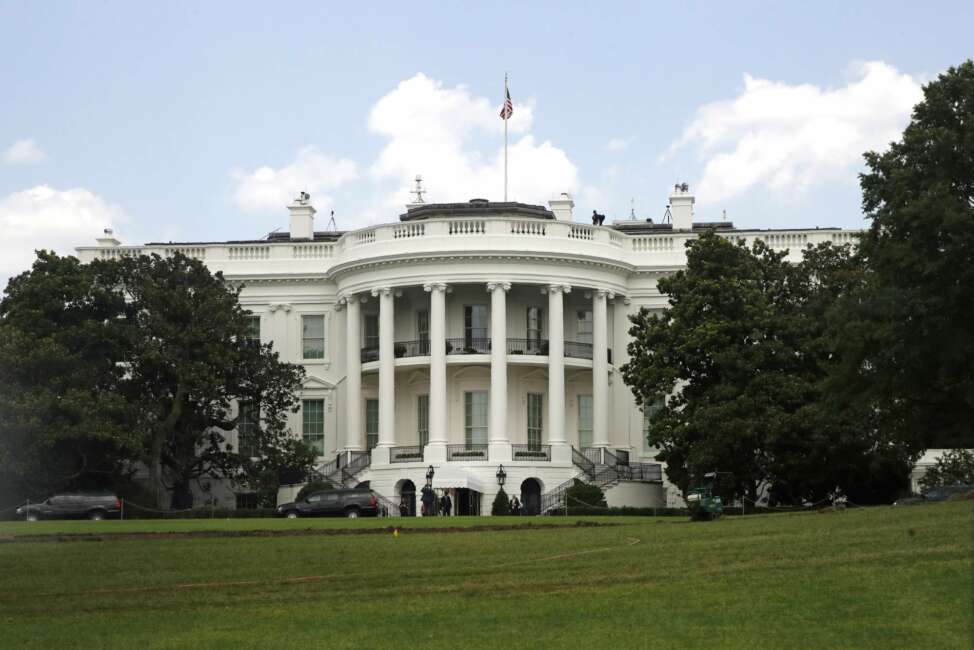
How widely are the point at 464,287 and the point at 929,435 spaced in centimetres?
2447

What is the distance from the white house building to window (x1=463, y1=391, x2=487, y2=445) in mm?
74

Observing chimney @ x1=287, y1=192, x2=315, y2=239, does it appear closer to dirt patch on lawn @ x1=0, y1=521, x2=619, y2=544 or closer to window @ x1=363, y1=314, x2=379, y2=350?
window @ x1=363, y1=314, x2=379, y2=350

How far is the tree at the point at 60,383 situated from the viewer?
180 ft

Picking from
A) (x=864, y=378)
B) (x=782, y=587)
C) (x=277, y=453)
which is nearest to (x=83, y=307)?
(x=277, y=453)

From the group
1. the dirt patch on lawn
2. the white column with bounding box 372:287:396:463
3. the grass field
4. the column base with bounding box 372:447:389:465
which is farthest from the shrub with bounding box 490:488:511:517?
the grass field

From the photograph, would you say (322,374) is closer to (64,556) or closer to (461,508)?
(461,508)

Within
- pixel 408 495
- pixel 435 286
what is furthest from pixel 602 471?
pixel 435 286

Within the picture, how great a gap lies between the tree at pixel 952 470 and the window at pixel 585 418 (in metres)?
14.6

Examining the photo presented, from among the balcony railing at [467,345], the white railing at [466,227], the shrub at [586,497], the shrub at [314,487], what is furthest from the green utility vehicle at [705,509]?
the white railing at [466,227]

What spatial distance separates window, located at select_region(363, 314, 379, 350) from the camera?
67688mm

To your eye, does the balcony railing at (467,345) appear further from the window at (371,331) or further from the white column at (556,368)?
the window at (371,331)

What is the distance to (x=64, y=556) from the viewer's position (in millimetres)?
30469

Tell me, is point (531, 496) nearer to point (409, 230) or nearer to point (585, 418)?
point (585, 418)

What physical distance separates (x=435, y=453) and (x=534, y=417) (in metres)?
6.02
